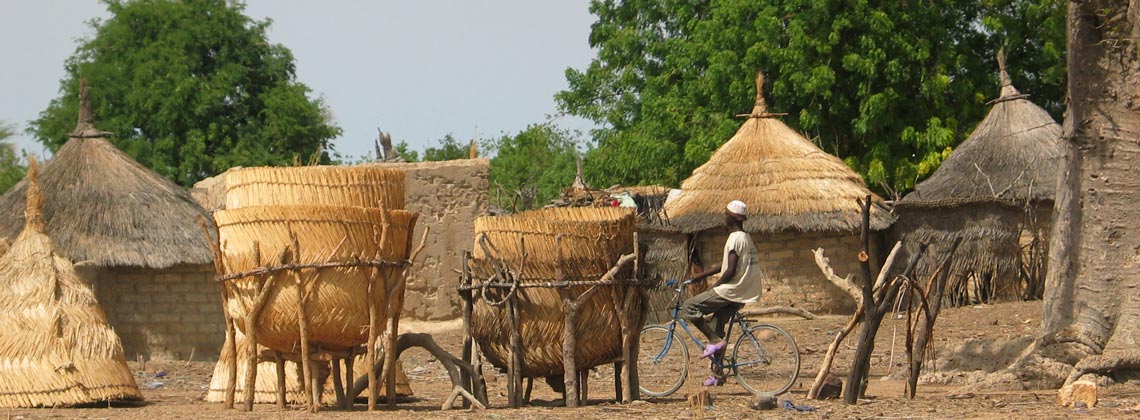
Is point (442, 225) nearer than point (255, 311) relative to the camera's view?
No

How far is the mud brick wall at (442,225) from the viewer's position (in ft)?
56.0

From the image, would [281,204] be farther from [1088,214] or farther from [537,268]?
[1088,214]

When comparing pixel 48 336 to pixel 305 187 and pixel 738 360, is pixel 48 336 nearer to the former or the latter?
pixel 305 187

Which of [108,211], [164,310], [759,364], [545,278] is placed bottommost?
[759,364]

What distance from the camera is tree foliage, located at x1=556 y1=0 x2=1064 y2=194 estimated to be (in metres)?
26.5

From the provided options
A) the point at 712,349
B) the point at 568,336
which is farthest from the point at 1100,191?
the point at 568,336

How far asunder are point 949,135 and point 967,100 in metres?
1.47

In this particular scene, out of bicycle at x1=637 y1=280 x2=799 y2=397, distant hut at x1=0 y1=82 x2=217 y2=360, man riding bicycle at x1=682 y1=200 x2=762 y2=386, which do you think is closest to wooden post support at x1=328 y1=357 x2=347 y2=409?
bicycle at x1=637 y1=280 x2=799 y2=397

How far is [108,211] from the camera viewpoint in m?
18.9

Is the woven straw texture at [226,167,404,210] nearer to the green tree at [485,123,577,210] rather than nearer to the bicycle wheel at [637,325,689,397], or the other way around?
the bicycle wheel at [637,325,689,397]

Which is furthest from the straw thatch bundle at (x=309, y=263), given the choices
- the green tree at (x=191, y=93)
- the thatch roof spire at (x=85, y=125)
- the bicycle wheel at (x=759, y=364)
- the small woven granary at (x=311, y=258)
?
the green tree at (x=191, y=93)

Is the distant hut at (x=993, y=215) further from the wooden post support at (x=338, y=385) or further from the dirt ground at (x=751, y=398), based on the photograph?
the wooden post support at (x=338, y=385)

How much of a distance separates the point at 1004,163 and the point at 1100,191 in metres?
9.84

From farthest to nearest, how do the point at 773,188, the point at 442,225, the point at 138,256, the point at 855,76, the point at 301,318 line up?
the point at 855,76 < the point at 773,188 < the point at 138,256 < the point at 442,225 < the point at 301,318
